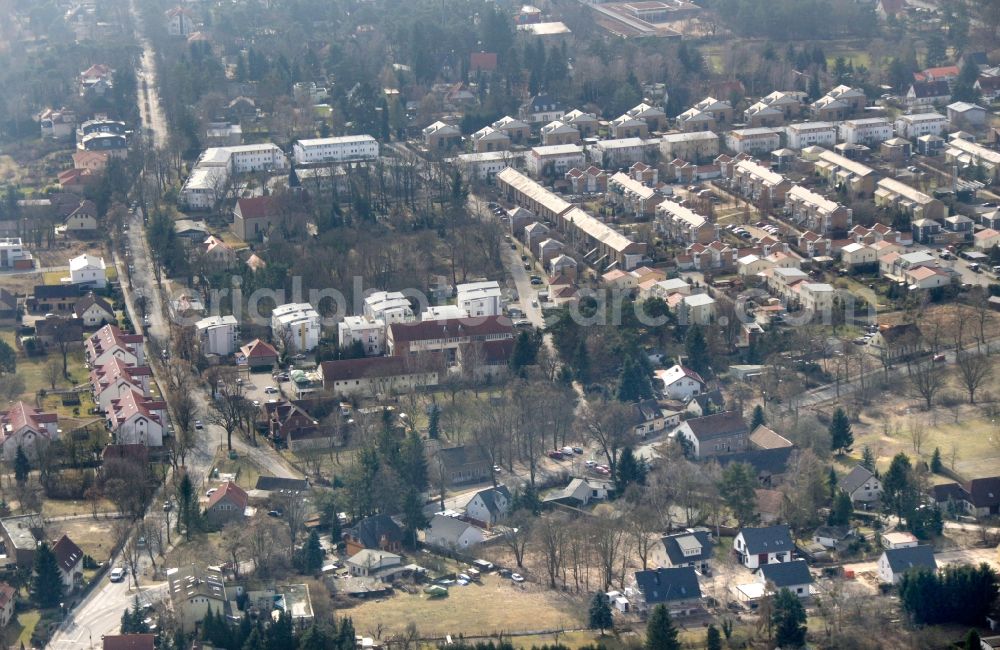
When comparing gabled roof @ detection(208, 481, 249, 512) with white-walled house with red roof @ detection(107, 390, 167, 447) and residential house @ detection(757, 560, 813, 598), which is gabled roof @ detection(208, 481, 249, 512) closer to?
white-walled house with red roof @ detection(107, 390, 167, 447)

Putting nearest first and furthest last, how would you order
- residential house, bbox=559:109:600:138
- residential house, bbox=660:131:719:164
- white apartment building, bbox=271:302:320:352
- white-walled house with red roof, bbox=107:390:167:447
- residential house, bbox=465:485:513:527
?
residential house, bbox=465:485:513:527 < white-walled house with red roof, bbox=107:390:167:447 < white apartment building, bbox=271:302:320:352 < residential house, bbox=660:131:719:164 < residential house, bbox=559:109:600:138

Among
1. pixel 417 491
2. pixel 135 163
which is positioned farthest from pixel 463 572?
pixel 135 163

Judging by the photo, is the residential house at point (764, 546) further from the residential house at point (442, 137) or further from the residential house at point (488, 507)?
the residential house at point (442, 137)

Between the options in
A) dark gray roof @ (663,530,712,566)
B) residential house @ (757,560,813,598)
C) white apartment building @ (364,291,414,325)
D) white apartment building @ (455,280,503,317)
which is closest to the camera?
residential house @ (757,560,813,598)

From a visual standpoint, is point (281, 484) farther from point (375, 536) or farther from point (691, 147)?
point (691, 147)

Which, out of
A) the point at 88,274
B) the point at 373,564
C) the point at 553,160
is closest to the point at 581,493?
the point at 373,564

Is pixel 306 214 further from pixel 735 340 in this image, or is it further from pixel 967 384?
pixel 967 384

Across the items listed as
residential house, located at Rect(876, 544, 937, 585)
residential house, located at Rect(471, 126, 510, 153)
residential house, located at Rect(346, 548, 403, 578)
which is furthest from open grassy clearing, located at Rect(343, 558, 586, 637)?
residential house, located at Rect(471, 126, 510, 153)

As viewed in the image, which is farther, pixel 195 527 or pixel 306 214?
pixel 306 214
